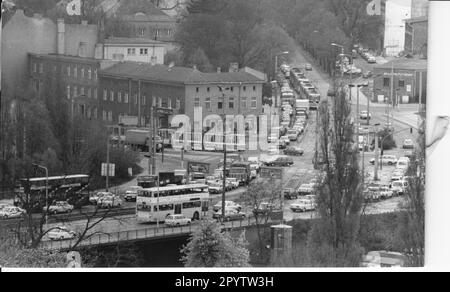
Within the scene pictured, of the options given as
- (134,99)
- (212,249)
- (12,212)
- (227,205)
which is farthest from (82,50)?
(212,249)

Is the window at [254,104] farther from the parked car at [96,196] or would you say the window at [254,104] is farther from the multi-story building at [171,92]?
the parked car at [96,196]

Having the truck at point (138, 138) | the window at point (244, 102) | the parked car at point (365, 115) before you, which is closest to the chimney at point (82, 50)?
the truck at point (138, 138)

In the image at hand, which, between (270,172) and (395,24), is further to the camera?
(270,172)

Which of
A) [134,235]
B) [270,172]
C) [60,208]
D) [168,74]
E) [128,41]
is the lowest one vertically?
[134,235]

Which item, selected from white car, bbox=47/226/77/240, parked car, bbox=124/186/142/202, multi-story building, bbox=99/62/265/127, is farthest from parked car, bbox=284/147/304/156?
white car, bbox=47/226/77/240

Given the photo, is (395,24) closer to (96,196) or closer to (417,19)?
(417,19)

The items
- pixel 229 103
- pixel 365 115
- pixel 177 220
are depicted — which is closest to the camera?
pixel 229 103

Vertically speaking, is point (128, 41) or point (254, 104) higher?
point (128, 41)

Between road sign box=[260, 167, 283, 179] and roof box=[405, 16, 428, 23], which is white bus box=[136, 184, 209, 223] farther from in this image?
roof box=[405, 16, 428, 23]
